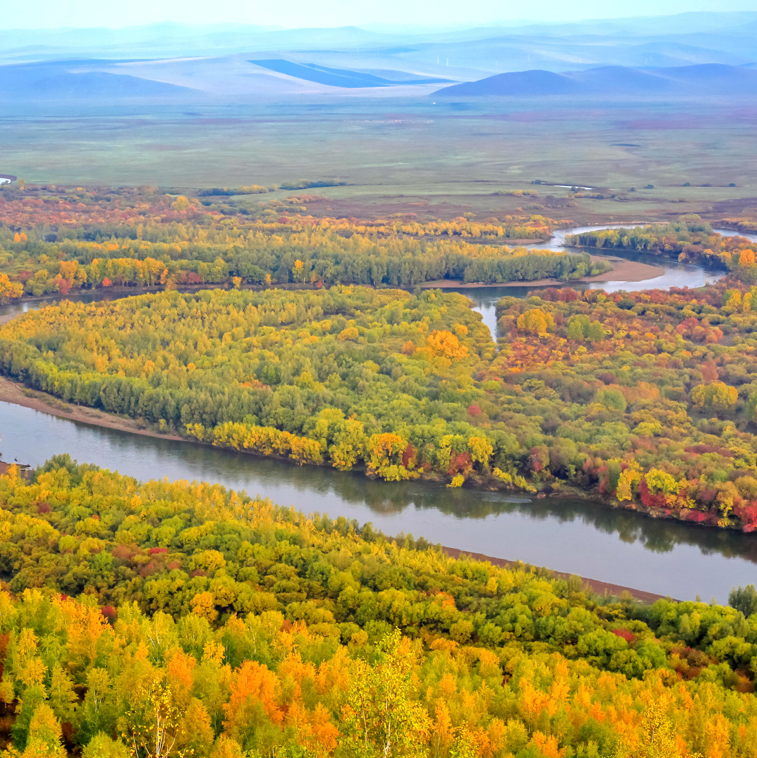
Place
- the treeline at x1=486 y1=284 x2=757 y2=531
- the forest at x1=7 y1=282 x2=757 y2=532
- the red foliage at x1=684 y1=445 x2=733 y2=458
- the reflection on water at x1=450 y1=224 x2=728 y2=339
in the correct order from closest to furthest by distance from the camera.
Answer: the treeline at x1=486 y1=284 x2=757 y2=531 → the red foliage at x1=684 y1=445 x2=733 y2=458 → the forest at x1=7 y1=282 x2=757 y2=532 → the reflection on water at x1=450 y1=224 x2=728 y2=339

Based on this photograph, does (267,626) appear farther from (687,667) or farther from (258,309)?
(258,309)

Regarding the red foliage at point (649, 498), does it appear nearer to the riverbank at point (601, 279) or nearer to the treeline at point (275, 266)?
→ the riverbank at point (601, 279)

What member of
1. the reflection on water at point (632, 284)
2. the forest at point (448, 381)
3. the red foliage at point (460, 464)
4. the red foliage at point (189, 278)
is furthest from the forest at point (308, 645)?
the red foliage at point (189, 278)

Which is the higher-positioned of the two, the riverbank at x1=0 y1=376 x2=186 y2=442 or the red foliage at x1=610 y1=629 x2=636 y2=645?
the red foliage at x1=610 y1=629 x2=636 y2=645

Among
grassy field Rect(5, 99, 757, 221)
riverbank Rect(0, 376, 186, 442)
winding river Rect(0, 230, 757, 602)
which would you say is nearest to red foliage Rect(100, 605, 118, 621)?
winding river Rect(0, 230, 757, 602)

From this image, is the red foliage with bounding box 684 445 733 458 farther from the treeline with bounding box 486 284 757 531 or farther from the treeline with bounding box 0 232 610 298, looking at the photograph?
the treeline with bounding box 0 232 610 298
